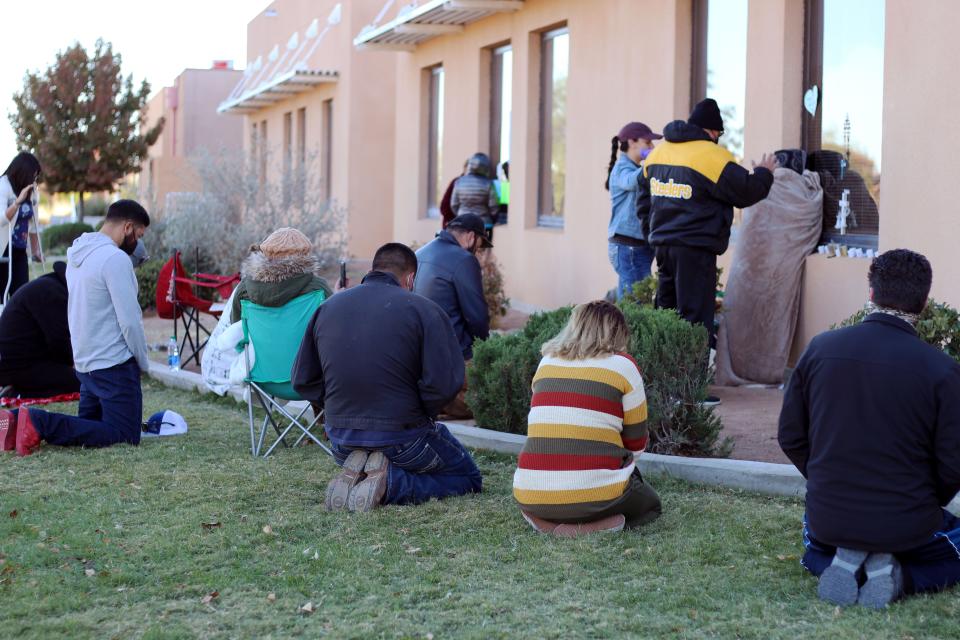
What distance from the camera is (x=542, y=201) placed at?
14.7 m

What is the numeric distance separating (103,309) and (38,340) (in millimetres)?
1450

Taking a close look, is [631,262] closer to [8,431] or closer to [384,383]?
[384,383]

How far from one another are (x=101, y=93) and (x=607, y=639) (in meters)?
30.9

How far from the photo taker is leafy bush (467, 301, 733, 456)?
6680mm

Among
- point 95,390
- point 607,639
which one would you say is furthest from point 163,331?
point 607,639

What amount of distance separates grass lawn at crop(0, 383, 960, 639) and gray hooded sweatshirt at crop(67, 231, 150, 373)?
1011mm

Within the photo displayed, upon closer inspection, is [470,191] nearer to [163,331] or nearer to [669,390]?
[163,331]

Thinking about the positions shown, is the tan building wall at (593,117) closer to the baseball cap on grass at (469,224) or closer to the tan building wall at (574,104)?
the tan building wall at (574,104)

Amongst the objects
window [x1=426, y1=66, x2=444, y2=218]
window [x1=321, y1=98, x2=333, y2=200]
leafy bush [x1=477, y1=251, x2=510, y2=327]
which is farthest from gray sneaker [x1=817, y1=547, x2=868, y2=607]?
window [x1=321, y1=98, x2=333, y2=200]

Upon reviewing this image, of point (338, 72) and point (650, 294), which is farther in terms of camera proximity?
point (338, 72)

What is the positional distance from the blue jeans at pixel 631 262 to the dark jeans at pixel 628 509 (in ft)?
15.8

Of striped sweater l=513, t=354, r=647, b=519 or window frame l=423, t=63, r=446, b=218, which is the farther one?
window frame l=423, t=63, r=446, b=218

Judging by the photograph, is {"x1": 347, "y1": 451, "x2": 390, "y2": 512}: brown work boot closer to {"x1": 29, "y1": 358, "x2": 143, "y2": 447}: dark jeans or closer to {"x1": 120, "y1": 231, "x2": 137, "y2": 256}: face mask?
{"x1": 29, "y1": 358, "x2": 143, "y2": 447}: dark jeans

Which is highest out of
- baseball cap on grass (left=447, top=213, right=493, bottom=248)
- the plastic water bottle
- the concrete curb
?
baseball cap on grass (left=447, top=213, right=493, bottom=248)
